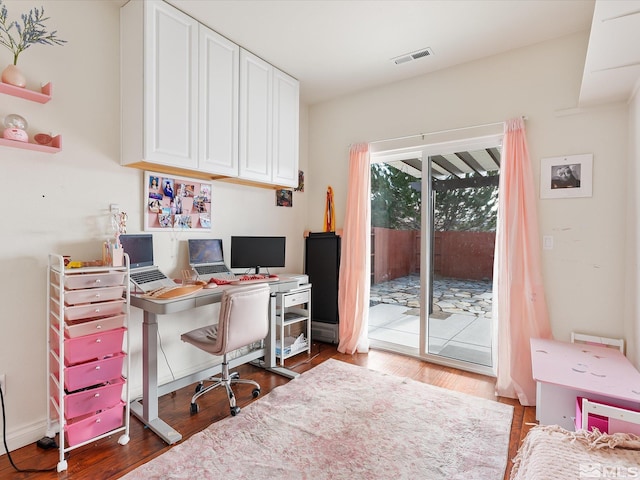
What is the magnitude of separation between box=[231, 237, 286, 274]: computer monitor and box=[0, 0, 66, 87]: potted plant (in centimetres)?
181

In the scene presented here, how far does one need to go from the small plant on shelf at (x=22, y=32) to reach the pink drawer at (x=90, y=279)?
127 cm

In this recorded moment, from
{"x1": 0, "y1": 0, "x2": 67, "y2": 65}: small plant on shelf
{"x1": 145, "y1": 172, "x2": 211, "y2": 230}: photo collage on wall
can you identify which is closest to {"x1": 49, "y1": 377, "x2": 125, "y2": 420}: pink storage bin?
{"x1": 145, "y1": 172, "x2": 211, "y2": 230}: photo collage on wall

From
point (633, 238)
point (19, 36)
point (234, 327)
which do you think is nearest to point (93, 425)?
point (234, 327)

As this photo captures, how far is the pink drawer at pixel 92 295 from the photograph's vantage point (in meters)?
1.85

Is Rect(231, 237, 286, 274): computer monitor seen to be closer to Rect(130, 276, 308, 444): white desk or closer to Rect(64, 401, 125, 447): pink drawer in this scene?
Rect(130, 276, 308, 444): white desk

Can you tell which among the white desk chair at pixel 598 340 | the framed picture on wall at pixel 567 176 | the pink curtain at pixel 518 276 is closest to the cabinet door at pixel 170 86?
the pink curtain at pixel 518 276

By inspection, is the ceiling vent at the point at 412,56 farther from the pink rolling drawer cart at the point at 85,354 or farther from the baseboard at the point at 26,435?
the baseboard at the point at 26,435

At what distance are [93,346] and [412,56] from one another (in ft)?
10.7

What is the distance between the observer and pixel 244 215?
3.38 metres

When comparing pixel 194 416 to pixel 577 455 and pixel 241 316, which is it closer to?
pixel 241 316

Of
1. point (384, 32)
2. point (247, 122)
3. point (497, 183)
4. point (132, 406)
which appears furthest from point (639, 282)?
point (132, 406)

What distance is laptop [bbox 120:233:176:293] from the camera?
233 cm

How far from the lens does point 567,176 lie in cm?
257

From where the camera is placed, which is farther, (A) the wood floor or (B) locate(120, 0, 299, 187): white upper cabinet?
(B) locate(120, 0, 299, 187): white upper cabinet
